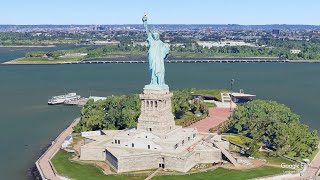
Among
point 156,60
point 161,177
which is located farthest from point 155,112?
point 161,177

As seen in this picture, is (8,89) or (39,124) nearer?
(39,124)

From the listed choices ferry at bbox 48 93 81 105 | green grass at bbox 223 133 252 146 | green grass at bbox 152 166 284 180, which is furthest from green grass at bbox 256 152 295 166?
ferry at bbox 48 93 81 105

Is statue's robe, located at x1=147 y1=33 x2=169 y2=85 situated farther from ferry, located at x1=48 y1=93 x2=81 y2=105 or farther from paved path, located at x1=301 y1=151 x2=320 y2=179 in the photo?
ferry, located at x1=48 y1=93 x2=81 y2=105

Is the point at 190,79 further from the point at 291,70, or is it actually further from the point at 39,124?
the point at 39,124

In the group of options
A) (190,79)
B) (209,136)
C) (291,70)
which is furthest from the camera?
(291,70)

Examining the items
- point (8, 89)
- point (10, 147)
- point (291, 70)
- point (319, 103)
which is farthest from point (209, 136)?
point (291, 70)

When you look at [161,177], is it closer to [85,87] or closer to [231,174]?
[231,174]
